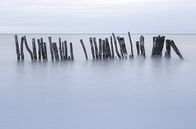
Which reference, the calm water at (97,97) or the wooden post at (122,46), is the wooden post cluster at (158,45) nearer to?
the wooden post at (122,46)

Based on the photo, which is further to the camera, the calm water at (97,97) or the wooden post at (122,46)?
the wooden post at (122,46)

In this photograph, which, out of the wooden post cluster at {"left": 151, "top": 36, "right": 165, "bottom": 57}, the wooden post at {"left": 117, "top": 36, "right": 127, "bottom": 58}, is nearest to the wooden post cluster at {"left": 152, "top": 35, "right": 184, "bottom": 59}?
the wooden post cluster at {"left": 151, "top": 36, "right": 165, "bottom": 57}

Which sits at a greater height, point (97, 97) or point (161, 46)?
point (97, 97)

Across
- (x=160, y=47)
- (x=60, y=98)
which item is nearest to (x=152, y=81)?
(x=60, y=98)

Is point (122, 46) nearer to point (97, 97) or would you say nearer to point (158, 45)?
point (158, 45)

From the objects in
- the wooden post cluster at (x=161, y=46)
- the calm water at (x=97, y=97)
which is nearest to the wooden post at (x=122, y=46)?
the wooden post cluster at (x=161, y=46)

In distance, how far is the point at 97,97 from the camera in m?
11.0

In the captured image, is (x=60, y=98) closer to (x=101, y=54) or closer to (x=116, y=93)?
(x=116, y=93)

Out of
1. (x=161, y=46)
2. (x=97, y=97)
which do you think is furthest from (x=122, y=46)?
(x=97, y=97)

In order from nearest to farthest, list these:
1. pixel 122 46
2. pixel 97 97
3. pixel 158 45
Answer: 1. pixel 97 97
2. pixel 122 46
3. pixel 158 45

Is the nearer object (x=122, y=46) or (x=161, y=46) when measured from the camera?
(x=122, y=46)

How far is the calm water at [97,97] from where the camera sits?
320 inches

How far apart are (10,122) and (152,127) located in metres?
2.31

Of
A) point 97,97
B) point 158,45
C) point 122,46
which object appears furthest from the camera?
point 158,45
